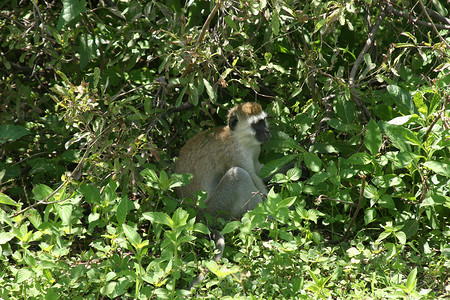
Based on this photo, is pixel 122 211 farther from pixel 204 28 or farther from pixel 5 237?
pixel 204 28

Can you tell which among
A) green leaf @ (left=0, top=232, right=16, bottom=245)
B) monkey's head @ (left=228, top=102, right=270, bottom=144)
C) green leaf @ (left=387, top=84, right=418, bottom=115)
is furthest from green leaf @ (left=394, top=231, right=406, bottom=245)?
green leaf @ (left=0, top=232, right=16, bottom=245)

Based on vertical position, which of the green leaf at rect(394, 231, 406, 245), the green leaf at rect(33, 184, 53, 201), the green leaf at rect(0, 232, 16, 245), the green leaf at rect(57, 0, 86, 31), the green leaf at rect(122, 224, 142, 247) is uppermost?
the green leaf at rect(57, 0, 86, 31)

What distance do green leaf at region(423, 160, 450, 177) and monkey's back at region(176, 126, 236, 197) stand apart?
2.22 meters

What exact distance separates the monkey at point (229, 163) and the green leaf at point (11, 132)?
1.72m

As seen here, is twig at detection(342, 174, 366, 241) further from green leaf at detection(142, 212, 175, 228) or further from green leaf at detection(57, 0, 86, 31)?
green leaf at detection(57, 0, 86, 31)

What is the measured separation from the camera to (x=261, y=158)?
257 inches

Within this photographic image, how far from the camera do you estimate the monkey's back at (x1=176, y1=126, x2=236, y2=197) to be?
6.10 metres

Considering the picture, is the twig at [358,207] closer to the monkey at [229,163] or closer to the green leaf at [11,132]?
the monkey at [229,163]

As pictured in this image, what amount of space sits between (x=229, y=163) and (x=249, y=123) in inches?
20.0

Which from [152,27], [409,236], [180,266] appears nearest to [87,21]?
[152,27]

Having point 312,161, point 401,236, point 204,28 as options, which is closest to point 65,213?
point 204,28

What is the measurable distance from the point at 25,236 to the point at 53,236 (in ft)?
1.02

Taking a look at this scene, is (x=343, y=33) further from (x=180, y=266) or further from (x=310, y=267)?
(x=180, y=266)

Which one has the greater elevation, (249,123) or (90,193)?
(249,123)
